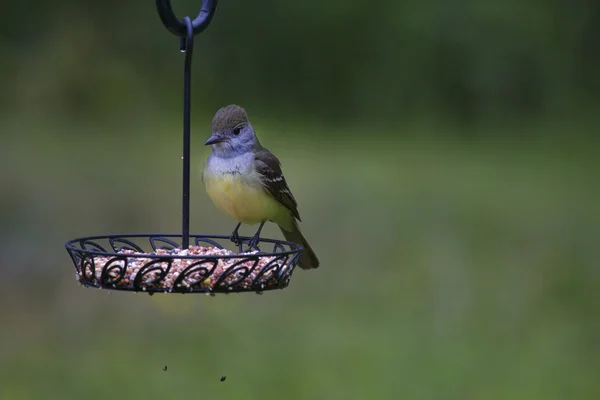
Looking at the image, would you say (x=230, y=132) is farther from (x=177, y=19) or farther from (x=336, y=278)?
(x=336, y=278)

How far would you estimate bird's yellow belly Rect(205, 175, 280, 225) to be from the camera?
4457 millimetres

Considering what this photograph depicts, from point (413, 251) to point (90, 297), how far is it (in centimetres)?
283

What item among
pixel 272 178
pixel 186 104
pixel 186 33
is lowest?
pixel 272 178

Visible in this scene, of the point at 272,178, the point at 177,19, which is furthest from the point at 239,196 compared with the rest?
the point at 177,19

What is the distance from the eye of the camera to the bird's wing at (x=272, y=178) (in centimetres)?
455

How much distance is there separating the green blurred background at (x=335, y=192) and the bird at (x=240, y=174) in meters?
2.61

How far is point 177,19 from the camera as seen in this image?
11.9ft

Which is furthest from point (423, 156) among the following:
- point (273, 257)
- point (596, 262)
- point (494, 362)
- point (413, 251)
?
point (273, 257)

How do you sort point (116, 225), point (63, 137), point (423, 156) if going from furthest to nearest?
point (423, 156) → point (63, 137) → point (116, 225)

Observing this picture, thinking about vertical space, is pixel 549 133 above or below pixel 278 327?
above

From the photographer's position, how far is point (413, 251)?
8203 millimetres

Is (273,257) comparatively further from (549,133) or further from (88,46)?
(549,133)

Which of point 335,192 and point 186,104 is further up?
point 186,104

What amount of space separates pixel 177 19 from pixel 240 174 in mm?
1051
